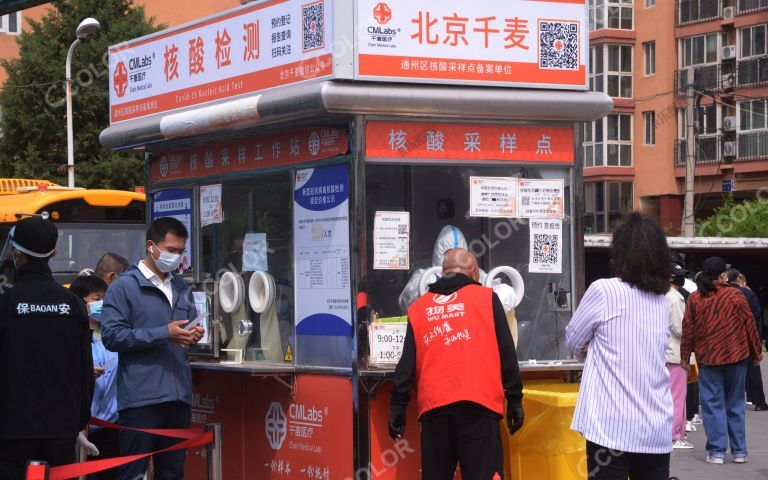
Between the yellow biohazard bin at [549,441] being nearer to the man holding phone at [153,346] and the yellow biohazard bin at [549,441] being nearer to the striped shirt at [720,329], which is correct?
the man holding phone at [153,346]

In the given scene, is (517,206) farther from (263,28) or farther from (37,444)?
(37,444)

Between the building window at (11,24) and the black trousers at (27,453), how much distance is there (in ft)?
131

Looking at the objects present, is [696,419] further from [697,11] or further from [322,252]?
[697,11]

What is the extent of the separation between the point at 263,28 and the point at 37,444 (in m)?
3.57

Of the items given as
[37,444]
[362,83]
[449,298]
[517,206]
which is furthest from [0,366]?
[517,206]

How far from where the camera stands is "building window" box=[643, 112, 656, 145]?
160 feet

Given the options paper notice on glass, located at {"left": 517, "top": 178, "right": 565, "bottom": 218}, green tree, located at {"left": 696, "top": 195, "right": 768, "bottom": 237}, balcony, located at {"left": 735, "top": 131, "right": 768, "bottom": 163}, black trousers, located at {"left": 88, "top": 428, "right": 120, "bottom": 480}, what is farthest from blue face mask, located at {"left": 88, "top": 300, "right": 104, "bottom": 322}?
balcony, located at {"left": 735, "top": 131, "right": 768, "bottom": 163}

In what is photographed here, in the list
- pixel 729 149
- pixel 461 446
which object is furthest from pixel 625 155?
pixel 461 446

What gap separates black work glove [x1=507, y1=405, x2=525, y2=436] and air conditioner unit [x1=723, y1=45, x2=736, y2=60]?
4013 centimetres

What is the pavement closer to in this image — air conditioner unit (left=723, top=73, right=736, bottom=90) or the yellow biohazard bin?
the yellow biohazard bin

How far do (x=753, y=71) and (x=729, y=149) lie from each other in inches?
110

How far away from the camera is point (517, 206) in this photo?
8.41 meters

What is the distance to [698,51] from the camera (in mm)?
46719

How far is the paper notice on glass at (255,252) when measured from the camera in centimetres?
898
